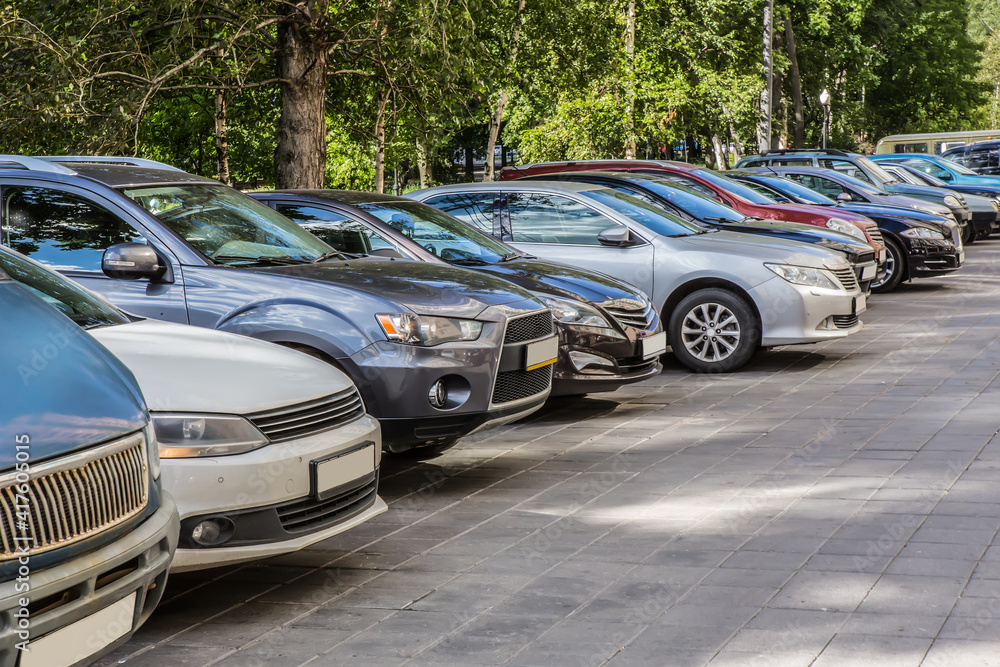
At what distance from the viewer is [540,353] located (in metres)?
6.59

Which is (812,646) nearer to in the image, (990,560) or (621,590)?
(621,590)

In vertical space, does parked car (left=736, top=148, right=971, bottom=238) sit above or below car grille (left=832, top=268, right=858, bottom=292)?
above

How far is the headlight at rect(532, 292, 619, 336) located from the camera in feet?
26.0

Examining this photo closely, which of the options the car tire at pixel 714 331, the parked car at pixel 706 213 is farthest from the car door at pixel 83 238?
the parked car at pixel 706 213

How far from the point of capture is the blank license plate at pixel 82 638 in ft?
8.84

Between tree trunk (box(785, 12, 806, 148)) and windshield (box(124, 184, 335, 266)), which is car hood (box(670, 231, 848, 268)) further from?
tree trunk (box(785, 12, 806, 148))

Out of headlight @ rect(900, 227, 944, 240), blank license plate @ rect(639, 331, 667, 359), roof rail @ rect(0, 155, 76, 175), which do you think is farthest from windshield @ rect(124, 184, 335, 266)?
headlight @ rect(900, 227, 944, 240)

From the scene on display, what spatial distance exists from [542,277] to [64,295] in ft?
14.1

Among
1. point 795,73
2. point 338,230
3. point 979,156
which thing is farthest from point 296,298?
point 795,73

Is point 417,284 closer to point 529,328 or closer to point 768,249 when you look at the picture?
point 529,328

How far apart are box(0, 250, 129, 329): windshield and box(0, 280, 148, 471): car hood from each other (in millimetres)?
896

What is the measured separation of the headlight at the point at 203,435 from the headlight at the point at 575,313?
4.03m

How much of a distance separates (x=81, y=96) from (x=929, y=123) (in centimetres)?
4993

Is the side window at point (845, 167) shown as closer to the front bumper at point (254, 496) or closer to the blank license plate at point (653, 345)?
the blank license plate at point (653, 345)
